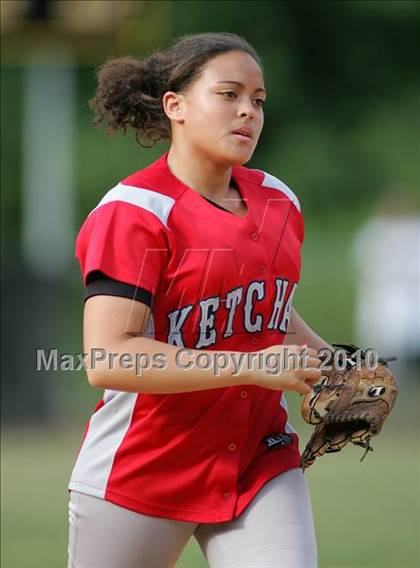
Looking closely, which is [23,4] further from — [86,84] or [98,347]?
[98,347]

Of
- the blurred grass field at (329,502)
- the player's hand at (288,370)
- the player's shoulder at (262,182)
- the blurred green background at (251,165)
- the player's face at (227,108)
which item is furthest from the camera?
the blurred green background at (251,165)

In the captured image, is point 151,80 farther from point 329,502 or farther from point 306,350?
point 329,502

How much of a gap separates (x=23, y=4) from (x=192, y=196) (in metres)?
11.2

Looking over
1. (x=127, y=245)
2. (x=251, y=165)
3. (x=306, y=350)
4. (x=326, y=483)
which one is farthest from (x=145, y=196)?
(x=251, y=165)

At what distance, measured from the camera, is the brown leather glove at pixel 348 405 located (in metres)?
3.05

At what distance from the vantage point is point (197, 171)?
3.04 metres

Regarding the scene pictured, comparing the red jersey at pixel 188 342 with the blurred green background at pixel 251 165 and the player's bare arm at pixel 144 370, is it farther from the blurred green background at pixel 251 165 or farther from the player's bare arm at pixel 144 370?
the blurred green background at pixel 251 165

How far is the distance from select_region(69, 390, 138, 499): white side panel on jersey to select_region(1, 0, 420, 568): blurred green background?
216cm

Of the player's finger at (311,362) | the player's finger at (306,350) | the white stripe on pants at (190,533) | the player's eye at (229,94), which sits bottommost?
the white stripe on pants at (190,533)

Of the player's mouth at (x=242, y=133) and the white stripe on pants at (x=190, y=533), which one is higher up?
the player's mouth at (x=242, y=133)

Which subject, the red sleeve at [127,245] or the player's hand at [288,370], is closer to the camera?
the player's hand at [288,370]

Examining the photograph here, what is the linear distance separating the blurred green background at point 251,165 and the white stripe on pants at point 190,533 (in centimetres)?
218

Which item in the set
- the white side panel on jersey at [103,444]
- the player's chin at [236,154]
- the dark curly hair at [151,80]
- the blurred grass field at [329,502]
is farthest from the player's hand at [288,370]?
the blurred grass field at [329,502]

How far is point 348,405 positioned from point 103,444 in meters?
0.60
